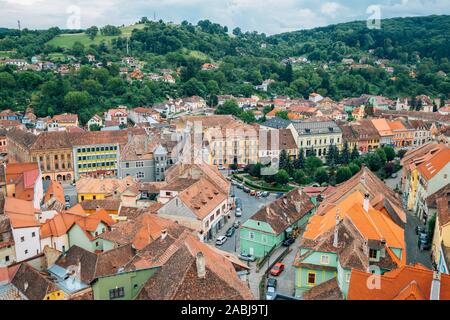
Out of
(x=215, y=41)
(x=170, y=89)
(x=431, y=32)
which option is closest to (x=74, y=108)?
(x=170, y=89)

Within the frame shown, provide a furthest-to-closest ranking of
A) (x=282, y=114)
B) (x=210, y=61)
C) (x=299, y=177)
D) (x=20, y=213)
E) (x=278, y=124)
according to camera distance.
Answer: (x=210, y=61) < (x=282, y=114) < (x=278, y=124) < (x=299, y=177) < (x=20, y=213)

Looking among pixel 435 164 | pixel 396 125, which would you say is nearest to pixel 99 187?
pixel 435 164

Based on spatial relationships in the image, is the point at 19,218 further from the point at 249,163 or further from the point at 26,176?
the point at 249,163

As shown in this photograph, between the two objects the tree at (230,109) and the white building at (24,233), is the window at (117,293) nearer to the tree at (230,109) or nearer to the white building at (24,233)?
the white building at (24,233)

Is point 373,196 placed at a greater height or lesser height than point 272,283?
greater

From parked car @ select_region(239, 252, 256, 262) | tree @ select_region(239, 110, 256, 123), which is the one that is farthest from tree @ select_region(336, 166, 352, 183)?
tree @ select_region(239, 110, 256, 123)

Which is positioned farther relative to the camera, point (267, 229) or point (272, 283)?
point (267, 229)

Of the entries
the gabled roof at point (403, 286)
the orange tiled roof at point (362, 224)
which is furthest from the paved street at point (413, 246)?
the gabled roof at point (403, 286)

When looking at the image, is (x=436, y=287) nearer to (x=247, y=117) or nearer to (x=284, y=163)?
(x=284, y=163)
